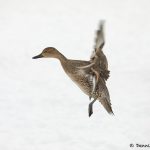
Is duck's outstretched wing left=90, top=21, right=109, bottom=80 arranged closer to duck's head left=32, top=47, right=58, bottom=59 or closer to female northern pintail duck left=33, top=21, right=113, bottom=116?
female northern pintail duck left=33, top=21, right=113, bottom=116

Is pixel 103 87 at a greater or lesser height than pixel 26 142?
greater

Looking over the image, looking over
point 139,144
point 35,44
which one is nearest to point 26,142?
point 139,144

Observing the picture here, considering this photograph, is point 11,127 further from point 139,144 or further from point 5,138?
point 139,144

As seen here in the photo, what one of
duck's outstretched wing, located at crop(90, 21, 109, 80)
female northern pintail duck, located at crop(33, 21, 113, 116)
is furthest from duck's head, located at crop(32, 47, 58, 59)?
duck's outstretched wing, located at crop(90, 21, 109, 80)

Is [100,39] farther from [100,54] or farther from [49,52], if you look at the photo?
[49,52]

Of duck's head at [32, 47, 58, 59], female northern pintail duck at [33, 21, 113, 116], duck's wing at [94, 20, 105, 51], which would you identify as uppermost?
duck's wing at [94, 20, 105, 51]

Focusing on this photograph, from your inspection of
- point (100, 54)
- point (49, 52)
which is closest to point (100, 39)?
point (100, 54)

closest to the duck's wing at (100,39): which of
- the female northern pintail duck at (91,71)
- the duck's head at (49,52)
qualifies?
the female northern pintail duck at (91,71)

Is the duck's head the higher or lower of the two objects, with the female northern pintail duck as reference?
higher

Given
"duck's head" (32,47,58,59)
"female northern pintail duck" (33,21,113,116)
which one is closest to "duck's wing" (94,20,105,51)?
"female northern pintail duck" (33,21,113,116)
